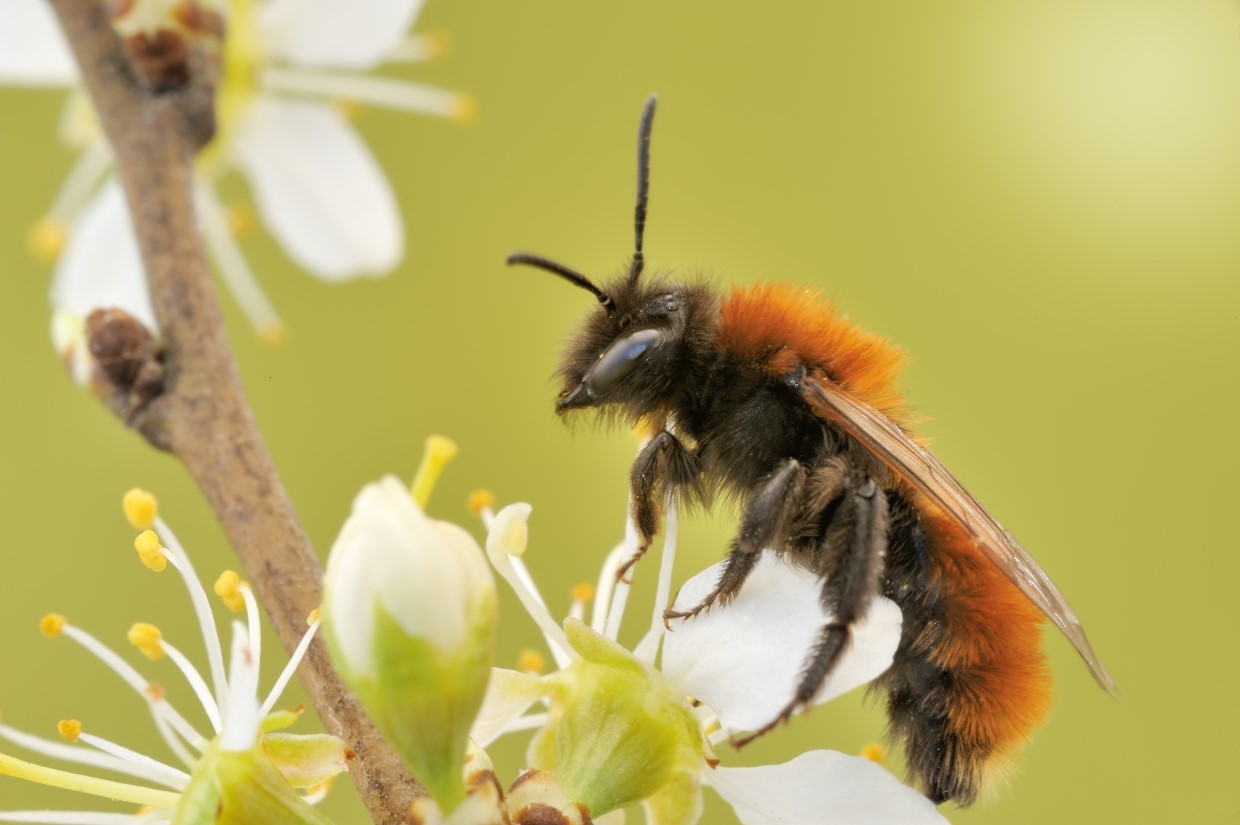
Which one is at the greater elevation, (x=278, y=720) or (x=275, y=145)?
(x=275, y=145)

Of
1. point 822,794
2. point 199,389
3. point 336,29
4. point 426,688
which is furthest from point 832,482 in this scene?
point 336,29

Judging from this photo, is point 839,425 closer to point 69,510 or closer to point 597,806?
point 597,806

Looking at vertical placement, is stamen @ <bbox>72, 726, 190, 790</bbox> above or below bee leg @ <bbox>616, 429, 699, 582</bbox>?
below

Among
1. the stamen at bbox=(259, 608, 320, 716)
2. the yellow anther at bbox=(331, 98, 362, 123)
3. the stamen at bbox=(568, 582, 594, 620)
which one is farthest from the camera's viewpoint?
the yellow anther at bbox=(331, 98, 362, 123)

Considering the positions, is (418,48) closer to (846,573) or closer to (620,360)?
(620,360)

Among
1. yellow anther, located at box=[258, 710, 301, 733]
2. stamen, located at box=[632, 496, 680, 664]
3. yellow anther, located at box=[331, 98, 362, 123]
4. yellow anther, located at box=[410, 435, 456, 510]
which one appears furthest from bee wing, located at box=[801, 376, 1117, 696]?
yellow anther, located at box=[331, 98, 362, 123]

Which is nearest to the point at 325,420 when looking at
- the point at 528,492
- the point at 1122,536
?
the point at 528,492

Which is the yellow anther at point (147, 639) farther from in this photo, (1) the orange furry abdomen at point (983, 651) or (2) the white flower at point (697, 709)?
(1) the orange furry abdomen at point (983, 651)

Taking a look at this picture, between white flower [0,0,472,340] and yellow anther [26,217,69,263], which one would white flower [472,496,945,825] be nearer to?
white flower [0,0,472,340]

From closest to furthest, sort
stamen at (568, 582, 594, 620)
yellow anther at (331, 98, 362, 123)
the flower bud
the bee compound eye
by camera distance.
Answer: the flower bud → the bee compound eye → stamen at (568, 582, 594, 620) → yellow anther at (331, 98, 362, 123)
